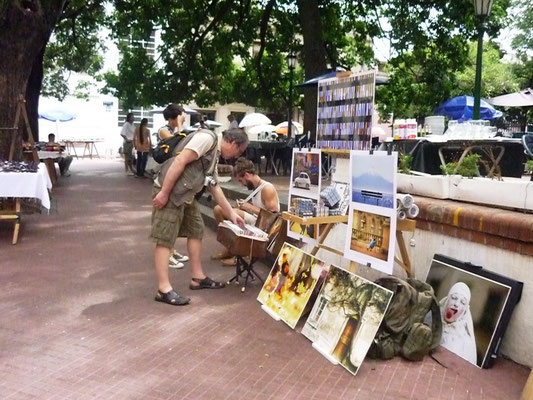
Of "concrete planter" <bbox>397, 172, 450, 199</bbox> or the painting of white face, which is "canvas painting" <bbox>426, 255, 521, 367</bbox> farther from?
"concrete planter" <bbox>397, 172, 450, 199</bbox>

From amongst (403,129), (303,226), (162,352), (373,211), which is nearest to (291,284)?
(303,226)

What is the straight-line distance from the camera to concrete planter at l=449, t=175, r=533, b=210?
154 inches

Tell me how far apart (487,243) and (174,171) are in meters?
2.51

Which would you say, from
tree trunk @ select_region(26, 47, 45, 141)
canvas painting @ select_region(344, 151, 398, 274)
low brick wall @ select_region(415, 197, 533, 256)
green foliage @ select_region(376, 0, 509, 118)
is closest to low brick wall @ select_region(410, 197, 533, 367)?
low brick wall @ select_region(415, 197, 533, 256)

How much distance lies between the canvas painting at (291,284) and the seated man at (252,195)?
0.87 meters

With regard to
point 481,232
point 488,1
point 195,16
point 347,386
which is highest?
point 195,16

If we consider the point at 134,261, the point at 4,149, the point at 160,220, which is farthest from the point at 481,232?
the point at 4,149

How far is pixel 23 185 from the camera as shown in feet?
22.7

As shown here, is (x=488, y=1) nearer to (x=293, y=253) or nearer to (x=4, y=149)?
(x=293, y=253)

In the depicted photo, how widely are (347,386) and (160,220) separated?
7.24ft

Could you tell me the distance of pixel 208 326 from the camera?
429 cm

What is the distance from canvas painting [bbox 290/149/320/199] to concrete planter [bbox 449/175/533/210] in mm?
1174

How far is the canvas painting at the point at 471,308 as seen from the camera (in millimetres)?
3541

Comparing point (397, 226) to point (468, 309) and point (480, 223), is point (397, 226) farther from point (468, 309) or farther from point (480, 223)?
point (468, 309)
